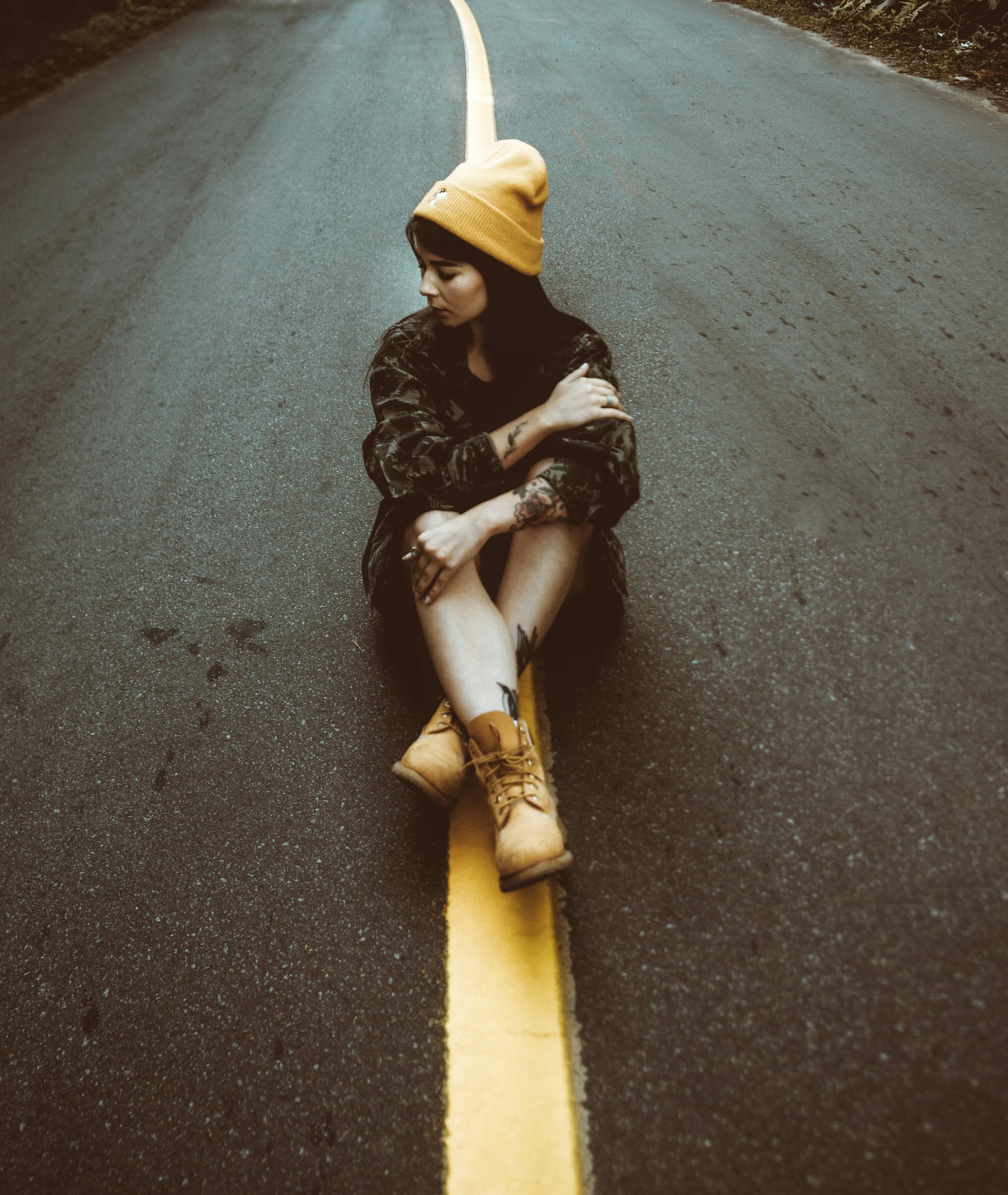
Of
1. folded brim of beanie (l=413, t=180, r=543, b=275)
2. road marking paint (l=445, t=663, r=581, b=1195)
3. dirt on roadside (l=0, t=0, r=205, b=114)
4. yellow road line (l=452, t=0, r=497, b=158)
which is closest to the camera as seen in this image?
road marking paint (l=445, t=663, r=581, b=1195)

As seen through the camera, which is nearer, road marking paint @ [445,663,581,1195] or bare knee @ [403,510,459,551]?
road marking paint @ [445,663,581,1195]

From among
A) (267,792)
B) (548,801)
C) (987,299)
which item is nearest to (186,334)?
(267,792)

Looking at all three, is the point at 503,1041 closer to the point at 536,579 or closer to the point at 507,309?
the point at 536,579

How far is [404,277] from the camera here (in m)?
4.04

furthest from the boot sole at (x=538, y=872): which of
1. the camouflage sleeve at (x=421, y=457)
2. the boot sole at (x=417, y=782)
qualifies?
the camouflage sleeve at (x=421, y=457)

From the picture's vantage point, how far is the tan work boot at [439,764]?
1.72 m

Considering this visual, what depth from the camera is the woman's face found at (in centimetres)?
198

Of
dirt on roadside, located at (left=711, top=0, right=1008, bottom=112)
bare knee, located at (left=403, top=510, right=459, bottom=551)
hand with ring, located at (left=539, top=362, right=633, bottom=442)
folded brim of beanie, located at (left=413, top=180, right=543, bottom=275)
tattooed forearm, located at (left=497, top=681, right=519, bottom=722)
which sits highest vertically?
dirt on roadside, located at (left=711, top=0, right=1008, bottom=112)

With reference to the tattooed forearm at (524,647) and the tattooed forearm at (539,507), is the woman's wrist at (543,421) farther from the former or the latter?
the tattooed forearm at (524,647)

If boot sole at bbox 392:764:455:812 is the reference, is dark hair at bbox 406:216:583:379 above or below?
above

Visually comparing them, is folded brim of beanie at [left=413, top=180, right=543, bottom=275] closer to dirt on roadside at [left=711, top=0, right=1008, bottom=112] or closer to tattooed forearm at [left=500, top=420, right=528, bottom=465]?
tattooed forearm at [left=500, top=420, right=528, bottom=465]

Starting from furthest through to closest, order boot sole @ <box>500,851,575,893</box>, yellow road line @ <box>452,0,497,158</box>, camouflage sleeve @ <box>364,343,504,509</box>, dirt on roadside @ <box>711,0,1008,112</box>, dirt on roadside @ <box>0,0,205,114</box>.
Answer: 1. dirt on roadside @ <box>0,0,205,114</box>
2. dirt on roadside @ <box>711,0,1008,112</box>
3. yellow road line @ <box>452,0,497,158</box>
4. camouflage sleeve @ <box>364,343,504,509</box>
5. boot sole @ <box>500,851,575,893</box>

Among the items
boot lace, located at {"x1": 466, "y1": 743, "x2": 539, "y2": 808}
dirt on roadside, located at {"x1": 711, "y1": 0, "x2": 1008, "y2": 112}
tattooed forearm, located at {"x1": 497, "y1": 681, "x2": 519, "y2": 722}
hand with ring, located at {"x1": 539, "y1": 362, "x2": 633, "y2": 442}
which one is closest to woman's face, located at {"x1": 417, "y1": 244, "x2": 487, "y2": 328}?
hand with ring, located at {"x1": 539, "y1": 362, "x2": 633, "y2": 442}

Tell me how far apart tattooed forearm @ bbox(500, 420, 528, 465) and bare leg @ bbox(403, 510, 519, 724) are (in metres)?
0.23
